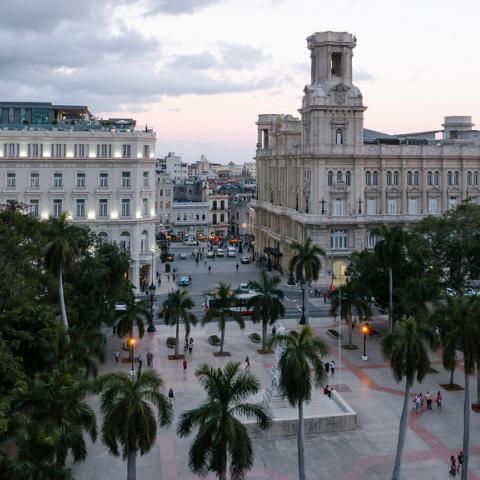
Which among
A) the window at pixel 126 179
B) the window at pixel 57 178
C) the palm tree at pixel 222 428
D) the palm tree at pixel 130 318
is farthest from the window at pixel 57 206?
the palm tree at pixel 222 428

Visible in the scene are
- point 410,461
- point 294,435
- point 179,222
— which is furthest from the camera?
point 179,222

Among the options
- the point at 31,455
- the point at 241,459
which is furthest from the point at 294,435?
the point at 31,455

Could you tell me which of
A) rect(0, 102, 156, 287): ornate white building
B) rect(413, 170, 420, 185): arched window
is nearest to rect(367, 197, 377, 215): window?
rect(413, 170, 420, 185): arched window

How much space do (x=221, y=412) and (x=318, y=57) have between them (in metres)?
75.5

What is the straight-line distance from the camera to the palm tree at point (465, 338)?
1263 inches

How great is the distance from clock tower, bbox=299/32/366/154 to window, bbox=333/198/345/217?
6961 millimetres

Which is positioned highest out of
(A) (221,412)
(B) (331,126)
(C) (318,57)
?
(C) (318,57)

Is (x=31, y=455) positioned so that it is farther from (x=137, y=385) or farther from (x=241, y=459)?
(x=241, y=459)

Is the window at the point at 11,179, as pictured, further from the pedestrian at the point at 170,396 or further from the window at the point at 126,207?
the pedestrian at the point at 170,396

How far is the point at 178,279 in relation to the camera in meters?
95.8

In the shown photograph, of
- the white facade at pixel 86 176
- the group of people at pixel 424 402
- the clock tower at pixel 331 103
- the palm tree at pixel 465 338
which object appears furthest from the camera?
the clock tower at pixel 331 103

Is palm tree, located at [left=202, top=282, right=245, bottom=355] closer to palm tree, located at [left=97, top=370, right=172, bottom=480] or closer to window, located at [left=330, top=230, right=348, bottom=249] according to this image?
palm tree, located at [left=97, top=370, right=172, bottom=480]

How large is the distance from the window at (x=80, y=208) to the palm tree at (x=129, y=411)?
185ft

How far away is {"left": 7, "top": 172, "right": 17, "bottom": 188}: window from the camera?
256 feet
